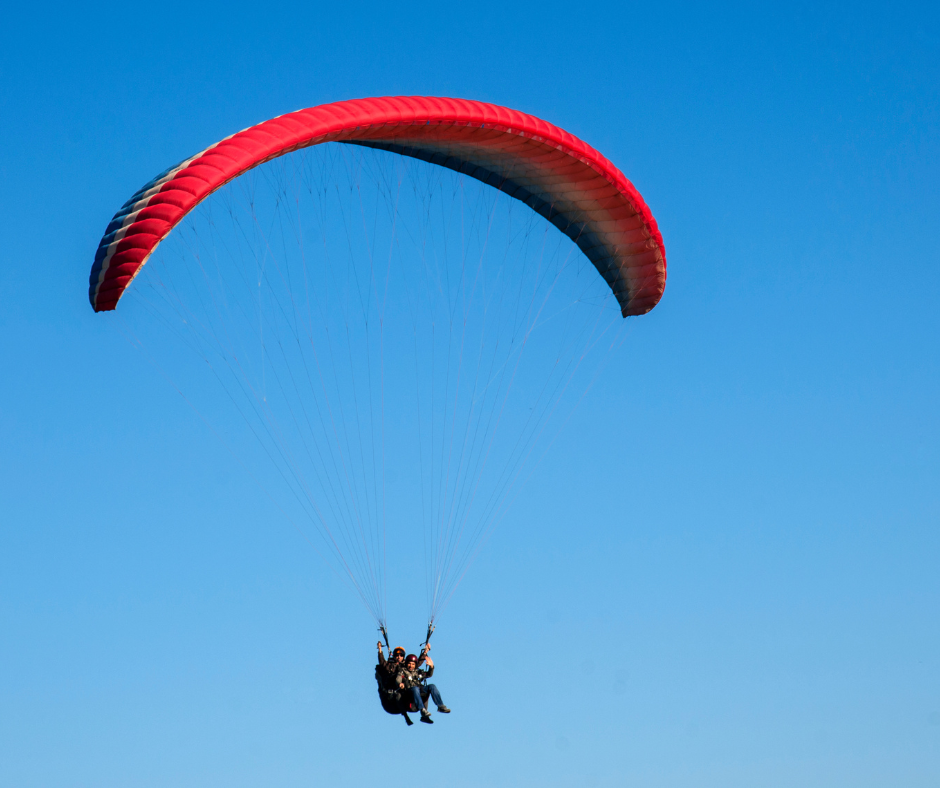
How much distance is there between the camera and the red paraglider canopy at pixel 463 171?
22594mm

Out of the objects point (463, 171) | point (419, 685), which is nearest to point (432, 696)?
point (419, 685)

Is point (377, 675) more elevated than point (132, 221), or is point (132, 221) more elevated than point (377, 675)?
point (132, 221)

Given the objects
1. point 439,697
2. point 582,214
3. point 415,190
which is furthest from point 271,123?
point 439,697

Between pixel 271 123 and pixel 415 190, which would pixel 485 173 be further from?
pixel 271 123

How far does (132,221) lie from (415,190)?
4730 mm

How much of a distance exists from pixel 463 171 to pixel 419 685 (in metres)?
7.65

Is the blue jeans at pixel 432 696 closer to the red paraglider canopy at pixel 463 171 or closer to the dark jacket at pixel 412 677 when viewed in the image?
the dark jacket at pixel 412 677

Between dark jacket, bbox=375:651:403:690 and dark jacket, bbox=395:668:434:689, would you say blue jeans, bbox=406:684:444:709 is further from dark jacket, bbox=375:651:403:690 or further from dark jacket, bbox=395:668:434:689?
dark jacket, bbox=375:651:403:690

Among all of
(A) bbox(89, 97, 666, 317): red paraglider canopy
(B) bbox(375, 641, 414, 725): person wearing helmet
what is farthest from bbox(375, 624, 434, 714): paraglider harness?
(A) bbox(89, 97, 666, 317): red paraglider canopy

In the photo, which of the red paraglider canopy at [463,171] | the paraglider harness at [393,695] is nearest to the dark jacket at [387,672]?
the paraglider harness at [393,695]

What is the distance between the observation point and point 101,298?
2277cm

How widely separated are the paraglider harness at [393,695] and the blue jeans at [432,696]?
0.15 ft

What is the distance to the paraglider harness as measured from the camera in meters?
24.2

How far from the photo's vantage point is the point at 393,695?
2416 centimetres
